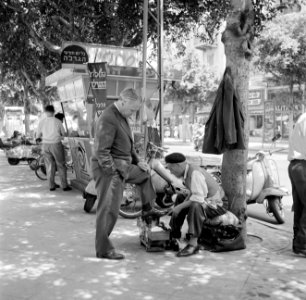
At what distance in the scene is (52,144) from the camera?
32.7 feet

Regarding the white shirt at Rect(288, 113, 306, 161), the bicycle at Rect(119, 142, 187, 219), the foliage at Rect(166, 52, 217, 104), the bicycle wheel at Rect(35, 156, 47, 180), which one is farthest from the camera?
the foliage at Rect(166, 52, 217, 104)

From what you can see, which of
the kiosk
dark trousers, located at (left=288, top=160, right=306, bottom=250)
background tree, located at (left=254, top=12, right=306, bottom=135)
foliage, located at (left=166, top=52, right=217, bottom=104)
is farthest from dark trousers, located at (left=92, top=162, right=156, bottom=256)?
foliage, located at (left=166, top=52, right=217, bottom=104)

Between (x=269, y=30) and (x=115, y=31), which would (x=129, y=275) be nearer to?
(x=115, y=31)

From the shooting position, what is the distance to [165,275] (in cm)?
460

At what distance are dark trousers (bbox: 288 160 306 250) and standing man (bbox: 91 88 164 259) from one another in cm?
187

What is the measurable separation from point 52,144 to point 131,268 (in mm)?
5655

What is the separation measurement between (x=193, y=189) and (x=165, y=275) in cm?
107

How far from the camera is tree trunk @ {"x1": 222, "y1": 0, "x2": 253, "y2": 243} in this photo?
570cm

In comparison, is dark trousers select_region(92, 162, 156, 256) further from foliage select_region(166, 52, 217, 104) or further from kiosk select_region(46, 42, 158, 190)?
foliage select_region(166, 52, 217, 104)

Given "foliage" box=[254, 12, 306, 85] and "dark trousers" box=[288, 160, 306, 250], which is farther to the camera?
"foliage" box=[254, 12, 306, 85]

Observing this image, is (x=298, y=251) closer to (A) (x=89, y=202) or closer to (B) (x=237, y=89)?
(B) (x=237, y=89)

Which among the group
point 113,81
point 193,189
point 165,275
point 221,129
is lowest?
point 165,275

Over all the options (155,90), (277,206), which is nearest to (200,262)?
(277,206)

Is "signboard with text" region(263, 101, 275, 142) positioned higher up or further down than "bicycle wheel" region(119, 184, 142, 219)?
higher up
